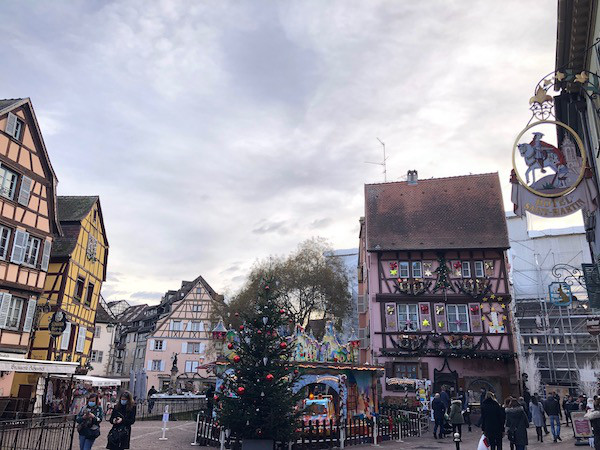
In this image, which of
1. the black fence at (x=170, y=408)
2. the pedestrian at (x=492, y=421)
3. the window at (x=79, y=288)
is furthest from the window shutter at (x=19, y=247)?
Answer: the pedestrian at (x=492, y=421)

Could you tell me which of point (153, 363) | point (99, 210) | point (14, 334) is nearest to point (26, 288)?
point (14, 334)

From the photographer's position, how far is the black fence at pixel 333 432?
47.5 feet

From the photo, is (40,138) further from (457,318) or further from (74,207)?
(457,318)

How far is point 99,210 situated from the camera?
28922 mm

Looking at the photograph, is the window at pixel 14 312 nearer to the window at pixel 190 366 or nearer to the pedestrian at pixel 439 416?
the pedestrian at pixel 439 416

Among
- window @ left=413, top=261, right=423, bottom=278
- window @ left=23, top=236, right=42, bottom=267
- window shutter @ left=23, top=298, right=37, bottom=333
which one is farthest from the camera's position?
window @ left=413, top=261, right=423, bottom=278

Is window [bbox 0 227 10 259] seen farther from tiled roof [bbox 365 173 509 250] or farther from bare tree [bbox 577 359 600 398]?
bare tree [bbox 577 359 600 398]

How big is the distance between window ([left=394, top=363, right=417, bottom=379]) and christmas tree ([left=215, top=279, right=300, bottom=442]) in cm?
1875

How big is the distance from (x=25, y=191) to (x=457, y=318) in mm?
25317

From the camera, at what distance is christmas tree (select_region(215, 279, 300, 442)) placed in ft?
39.2

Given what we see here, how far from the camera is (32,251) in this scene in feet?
71.0

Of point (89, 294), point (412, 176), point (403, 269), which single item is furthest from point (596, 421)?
point (412, 176)

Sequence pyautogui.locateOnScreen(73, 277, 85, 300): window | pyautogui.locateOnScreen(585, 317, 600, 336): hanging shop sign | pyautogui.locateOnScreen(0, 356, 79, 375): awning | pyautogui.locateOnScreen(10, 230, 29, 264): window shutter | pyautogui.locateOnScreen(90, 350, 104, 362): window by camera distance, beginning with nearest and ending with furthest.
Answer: pyautogui.locateOnScreen(585, 317, 600, 336): hanging shop sign, pyautogui.locateOnScreen(0, 356, 79, 375): awning, pyautogui.locateOnScreen(10, 230, 29, 264): window shutter, pyautogui.locateOnScreen(73, 277, 85, 300): window, pyautogui.locateOnScreen(90, 350, 104, 362): window

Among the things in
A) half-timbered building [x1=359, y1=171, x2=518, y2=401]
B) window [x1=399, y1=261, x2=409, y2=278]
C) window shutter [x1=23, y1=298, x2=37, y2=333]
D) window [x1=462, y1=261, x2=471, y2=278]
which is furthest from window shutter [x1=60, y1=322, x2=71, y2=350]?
window [x1=462, y1=261, x2=471, y2=278]
